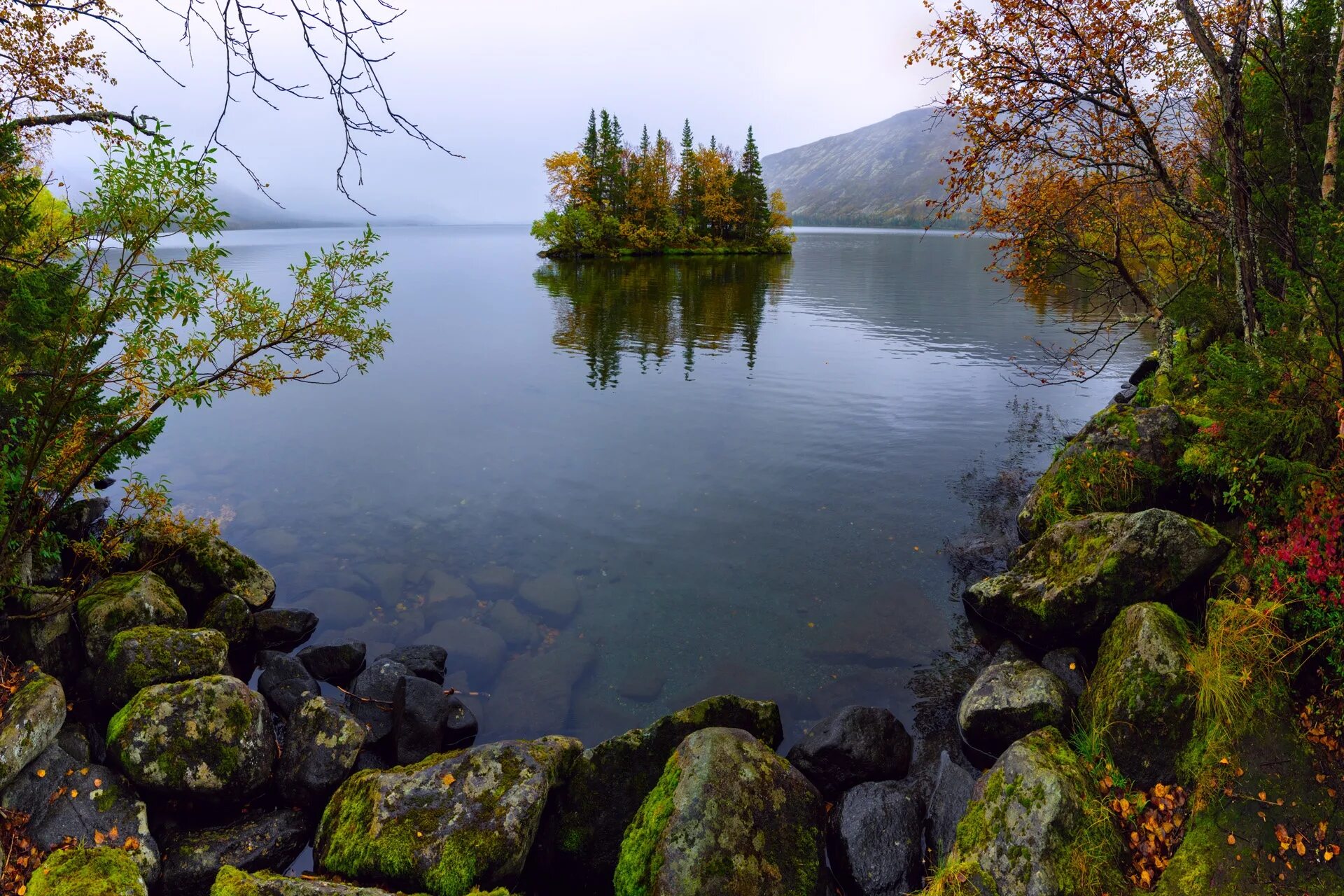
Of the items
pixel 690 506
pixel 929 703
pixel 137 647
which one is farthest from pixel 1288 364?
pixel 137 647

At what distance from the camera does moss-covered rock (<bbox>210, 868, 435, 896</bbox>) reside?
6395 millimetres

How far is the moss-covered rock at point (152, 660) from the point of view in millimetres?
9625

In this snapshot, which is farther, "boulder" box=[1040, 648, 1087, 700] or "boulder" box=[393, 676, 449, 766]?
"boulder" box=[1040, 648, 1087, 700]

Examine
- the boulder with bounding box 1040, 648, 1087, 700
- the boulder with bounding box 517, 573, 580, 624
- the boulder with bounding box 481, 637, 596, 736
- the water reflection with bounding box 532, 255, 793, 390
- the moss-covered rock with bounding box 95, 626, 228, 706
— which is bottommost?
the boulder with bounding box 481, 637, 596, 736

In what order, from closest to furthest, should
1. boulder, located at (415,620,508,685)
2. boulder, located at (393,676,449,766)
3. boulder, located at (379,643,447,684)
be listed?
1. boulder, located at (393,676,449,766)
2. boulder, located at (379,643,447,684)
3. boulder, located at (415,620,508,685)

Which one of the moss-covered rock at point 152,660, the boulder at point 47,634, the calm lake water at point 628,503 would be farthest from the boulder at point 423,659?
the boulder at point 47,634

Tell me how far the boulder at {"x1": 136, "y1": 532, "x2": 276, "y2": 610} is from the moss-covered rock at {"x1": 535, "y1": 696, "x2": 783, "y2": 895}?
8694 millimetres

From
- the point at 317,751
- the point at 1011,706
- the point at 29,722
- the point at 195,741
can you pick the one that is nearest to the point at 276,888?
the point at 317,751

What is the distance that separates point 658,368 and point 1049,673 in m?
26.7

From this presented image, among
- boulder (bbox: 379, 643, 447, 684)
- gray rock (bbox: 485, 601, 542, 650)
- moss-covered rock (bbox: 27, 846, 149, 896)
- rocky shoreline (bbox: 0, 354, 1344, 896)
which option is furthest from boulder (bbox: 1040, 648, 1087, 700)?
moss-covered rock (bbox: 27, 846, 149, 896)

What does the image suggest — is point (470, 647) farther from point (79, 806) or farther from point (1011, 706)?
point (1011, 706)

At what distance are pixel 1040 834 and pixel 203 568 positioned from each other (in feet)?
48.5

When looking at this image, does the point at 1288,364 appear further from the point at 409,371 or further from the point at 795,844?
the point at 409,371

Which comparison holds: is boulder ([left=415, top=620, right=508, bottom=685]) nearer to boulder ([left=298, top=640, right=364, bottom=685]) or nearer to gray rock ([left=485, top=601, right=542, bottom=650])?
gray rock ([left=485, top=601, right=542, bottom=650])
